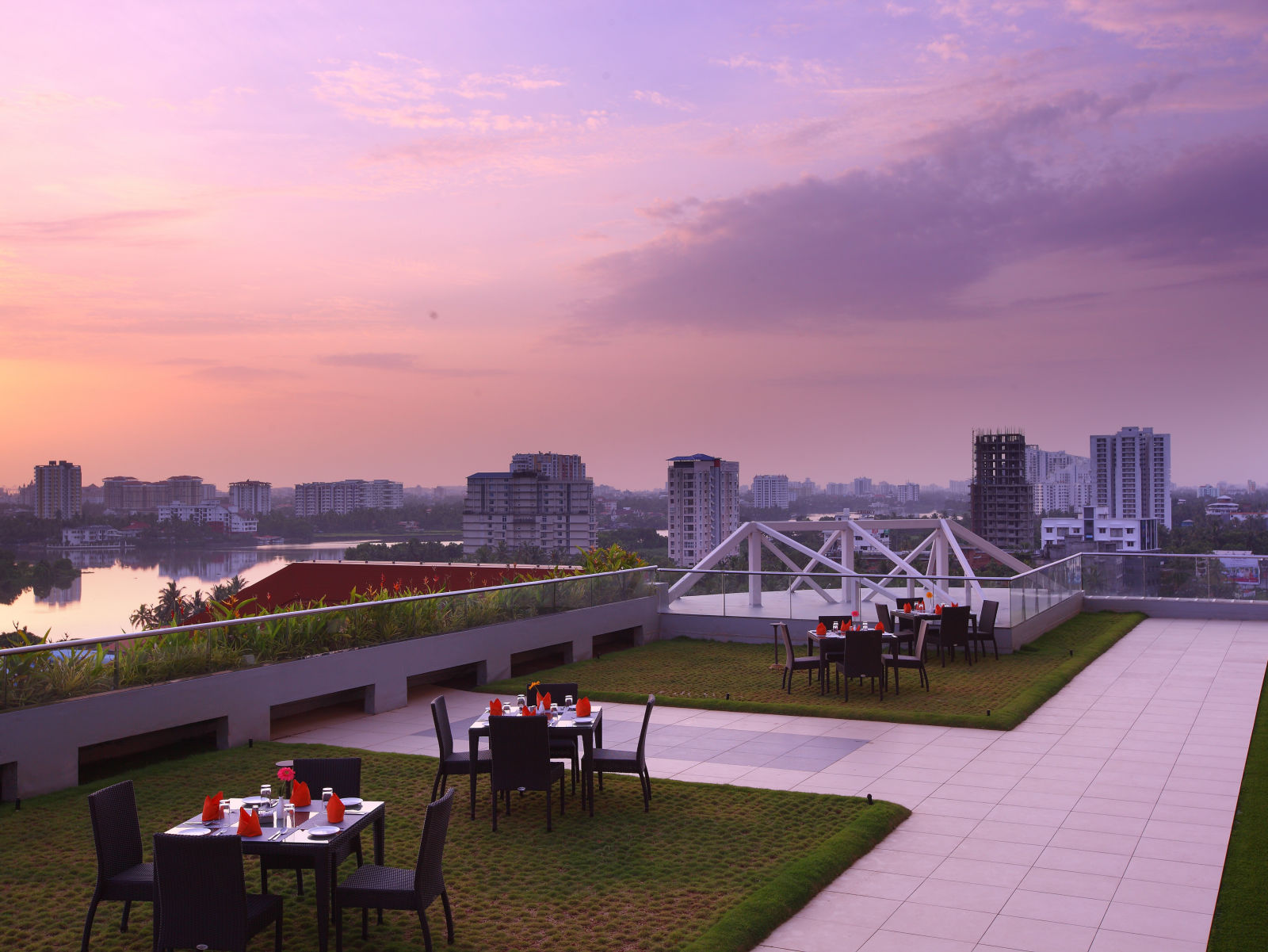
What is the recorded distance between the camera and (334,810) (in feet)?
16.6

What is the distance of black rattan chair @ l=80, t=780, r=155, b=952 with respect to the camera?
4.77m

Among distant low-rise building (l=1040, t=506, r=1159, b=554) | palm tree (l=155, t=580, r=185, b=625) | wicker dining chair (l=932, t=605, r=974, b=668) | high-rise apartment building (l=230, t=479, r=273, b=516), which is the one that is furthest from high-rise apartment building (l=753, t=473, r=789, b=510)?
palm tree (l=155, t=580, r=185, b=625)

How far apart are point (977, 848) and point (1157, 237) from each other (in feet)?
86.4

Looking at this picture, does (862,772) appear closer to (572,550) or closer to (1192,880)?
(1192,880)

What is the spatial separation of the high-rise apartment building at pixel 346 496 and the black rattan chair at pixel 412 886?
39610mm

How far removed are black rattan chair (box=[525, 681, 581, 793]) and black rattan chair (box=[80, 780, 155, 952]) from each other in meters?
3.08

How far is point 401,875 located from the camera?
194 inches

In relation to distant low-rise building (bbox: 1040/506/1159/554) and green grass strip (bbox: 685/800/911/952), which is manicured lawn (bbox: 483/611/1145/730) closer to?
green grass strip (bbox: 685/800/911/952)

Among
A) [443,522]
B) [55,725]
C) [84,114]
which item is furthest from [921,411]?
[55,725]

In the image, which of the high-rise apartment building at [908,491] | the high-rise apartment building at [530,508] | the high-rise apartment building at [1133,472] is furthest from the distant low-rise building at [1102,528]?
the high-rise apartment building at [530,508]

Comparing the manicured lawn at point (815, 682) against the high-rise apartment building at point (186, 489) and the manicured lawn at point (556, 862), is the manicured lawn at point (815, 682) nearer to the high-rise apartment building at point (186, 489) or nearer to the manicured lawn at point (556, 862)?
the manicured lawn at point (556, 862)

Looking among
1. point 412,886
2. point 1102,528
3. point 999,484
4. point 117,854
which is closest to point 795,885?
point 412,886

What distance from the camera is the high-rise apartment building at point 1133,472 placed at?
166 feet

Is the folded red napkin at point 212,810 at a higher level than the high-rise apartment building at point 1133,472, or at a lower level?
lower
